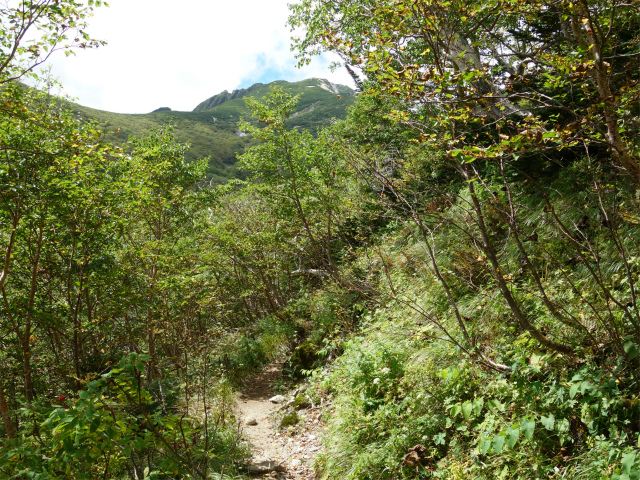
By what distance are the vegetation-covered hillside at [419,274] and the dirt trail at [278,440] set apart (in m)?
0.40

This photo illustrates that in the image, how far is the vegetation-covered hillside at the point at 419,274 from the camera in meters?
2.58

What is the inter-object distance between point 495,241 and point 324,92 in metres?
198

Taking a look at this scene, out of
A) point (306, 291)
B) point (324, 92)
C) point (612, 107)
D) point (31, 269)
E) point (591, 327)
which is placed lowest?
point (306, 291)

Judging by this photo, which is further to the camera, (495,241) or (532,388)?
(495,241)

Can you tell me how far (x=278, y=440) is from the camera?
21.2ft

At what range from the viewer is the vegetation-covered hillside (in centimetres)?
258

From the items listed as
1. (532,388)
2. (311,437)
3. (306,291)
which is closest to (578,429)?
(532,388)

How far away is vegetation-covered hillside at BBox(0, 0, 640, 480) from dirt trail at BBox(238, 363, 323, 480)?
1.30ft

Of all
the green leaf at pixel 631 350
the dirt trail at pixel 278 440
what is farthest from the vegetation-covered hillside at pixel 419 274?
the dirt trail at pixel 278 440

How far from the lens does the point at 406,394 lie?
461cm

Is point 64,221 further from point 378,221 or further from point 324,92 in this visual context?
point 324,92

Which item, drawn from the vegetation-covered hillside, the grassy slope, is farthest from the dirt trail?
the grassy slope

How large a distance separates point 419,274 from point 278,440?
4.22 meters

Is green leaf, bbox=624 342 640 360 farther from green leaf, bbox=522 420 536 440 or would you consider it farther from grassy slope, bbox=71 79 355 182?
grassy slope, bbox=71 79 355 182
